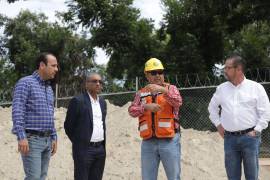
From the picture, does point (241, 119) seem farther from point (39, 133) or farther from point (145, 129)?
point (39, 133)

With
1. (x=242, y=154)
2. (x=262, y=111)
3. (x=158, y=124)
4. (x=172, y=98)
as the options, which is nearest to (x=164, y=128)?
(x=158, y=124)

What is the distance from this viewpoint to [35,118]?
4.71 m

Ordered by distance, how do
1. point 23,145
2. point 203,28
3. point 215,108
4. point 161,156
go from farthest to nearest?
point 203,28 < point 215,108 < point 161,156 < point 23,145

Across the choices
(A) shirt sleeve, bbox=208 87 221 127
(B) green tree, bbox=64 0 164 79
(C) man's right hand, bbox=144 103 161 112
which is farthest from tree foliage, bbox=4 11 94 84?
(C) man's right hand, bbox=144 103 161 112

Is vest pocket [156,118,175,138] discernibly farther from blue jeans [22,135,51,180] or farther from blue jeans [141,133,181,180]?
blue jeans [22,135,51,180]

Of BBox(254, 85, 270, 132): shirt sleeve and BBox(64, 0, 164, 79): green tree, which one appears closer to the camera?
BBox(254, 85, 270, 132): shirt sleeve

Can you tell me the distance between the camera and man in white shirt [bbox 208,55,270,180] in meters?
5.11

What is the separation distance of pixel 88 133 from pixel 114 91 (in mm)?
8195

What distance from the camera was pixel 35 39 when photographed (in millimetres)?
26750

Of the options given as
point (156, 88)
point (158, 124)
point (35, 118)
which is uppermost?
point (156, 88)

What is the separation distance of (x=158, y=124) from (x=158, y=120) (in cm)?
5

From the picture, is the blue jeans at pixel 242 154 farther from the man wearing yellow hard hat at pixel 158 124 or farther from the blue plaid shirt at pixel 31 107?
the blue plaid shirt at pixel 31 107

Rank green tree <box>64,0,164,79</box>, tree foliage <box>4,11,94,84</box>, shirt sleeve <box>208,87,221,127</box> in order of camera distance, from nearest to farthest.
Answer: shirt sleeve <box>208,87,221,127</box>
green tree <box>64,0,164,79</box>
tree foliage <box>4,11,94,84</box>

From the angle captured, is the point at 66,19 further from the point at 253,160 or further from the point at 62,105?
the point at 253,160
